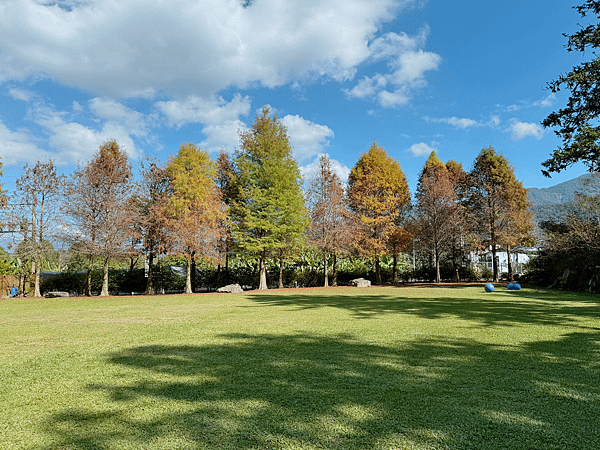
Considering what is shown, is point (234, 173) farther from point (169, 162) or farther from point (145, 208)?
point (145, 208)

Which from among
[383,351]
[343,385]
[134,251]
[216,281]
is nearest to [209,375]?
[343,385]

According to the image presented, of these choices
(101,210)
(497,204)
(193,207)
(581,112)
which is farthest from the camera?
(497,204)

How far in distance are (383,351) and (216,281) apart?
2025 cm

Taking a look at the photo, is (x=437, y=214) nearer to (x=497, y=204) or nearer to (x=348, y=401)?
(x=497, y=204)

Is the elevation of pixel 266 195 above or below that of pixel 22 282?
above

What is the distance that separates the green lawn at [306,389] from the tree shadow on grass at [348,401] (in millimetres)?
14

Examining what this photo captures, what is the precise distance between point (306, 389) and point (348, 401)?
0.46 meters

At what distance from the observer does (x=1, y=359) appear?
15.2 feet

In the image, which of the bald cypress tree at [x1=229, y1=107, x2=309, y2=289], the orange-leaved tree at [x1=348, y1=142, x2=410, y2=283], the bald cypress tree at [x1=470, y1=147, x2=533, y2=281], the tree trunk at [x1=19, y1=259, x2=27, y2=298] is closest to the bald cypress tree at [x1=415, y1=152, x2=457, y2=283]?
the orange-leaved tree at [x1=348, y1=142, x2=410, y2=283]

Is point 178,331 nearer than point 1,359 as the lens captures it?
No

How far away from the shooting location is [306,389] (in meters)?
3.24

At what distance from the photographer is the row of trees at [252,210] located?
18750 mm

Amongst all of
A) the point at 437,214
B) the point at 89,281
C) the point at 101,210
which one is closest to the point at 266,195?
the point at 101,210

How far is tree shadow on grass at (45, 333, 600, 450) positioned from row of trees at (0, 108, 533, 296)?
15301 mm
